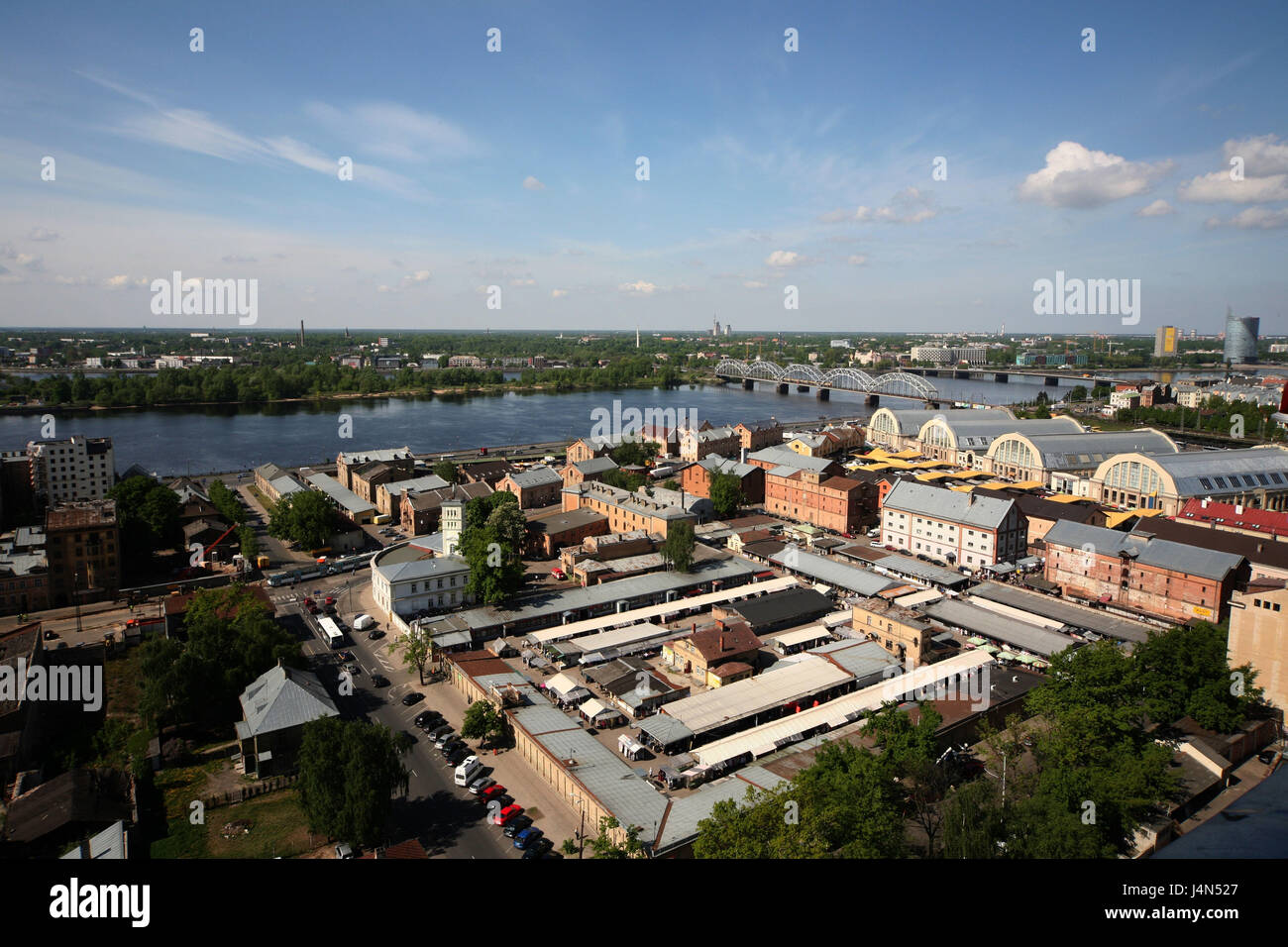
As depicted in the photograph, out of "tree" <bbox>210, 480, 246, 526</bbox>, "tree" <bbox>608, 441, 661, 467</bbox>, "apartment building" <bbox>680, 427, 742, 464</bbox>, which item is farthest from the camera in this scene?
"apartment building" <bbox>680, 427, 742, 464</bbox>

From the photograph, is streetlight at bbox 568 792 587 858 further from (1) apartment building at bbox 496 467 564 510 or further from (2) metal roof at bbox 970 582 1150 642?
(1) apartment building at bbox 496 467 564 510

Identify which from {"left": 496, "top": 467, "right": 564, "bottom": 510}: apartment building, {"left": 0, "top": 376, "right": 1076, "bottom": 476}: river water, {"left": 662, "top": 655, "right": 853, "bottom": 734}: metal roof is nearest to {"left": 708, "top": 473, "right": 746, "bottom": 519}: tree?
{"left": 496, "top": 467, "right": 564, "bottom": 510}: apartment building

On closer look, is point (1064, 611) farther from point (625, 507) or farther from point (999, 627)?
point (625, 507)

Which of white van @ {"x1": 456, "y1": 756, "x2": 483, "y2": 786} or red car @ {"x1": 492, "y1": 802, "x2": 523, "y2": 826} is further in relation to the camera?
white van @ {"x1": 456, "y1": 756, "x2": 483, "y2": 786}

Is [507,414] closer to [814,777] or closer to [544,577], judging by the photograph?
[544,577]

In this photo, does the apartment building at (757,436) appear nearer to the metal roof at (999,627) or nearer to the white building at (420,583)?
the metal roof at (999,627)

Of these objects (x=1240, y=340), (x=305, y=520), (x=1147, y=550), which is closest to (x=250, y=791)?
(x=305, y=520)
